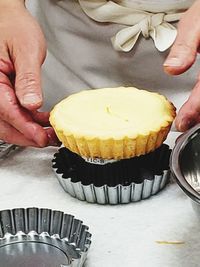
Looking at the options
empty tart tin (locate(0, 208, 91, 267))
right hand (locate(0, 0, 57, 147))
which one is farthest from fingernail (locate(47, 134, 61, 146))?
empty tart tin (locate(0, 208, 91, 267))

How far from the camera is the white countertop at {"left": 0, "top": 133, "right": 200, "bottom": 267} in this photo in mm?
867

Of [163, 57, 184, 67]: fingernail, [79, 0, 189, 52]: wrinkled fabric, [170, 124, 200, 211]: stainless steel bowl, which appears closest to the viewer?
[170, 124, 200, 211]: stainless steel bowl

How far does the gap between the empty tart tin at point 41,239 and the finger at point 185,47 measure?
0.26 metres

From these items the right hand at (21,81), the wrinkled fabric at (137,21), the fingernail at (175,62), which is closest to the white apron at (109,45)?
the wrinkled fabric at (137,21)

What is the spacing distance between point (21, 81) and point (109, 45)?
270 millimetres

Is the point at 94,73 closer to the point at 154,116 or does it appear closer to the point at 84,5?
the point at 84,5

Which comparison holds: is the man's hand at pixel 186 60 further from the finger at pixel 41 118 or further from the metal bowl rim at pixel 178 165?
the finger at pixel 41 118

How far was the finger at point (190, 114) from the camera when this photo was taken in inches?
38.4

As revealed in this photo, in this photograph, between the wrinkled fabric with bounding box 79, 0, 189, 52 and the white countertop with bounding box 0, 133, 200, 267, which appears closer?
the white countertop with bounding box 0, 133, 200, 267

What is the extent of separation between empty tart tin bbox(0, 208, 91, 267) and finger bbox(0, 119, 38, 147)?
0.65 ft

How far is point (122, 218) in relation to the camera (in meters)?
0.95

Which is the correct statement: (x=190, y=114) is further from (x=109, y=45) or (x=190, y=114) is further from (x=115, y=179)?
(x=109, y=45)

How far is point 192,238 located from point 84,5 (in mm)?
534

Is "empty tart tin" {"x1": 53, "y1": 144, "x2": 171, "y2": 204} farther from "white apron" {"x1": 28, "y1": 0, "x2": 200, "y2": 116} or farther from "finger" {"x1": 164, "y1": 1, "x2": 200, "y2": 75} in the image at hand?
"white apron" {"x1": 28, "y1": 0, "x2": 200, "y2": 116}
